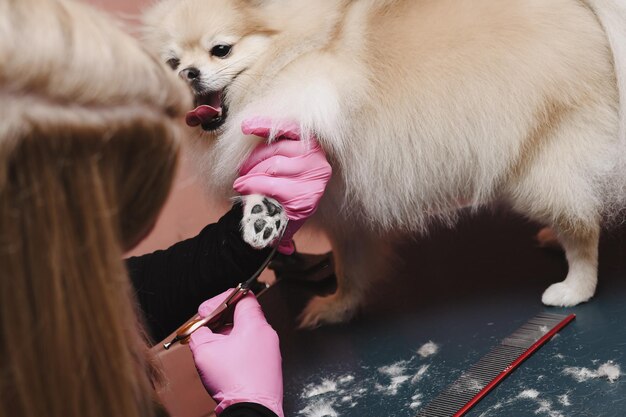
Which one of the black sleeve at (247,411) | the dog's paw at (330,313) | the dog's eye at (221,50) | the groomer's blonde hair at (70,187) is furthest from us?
the dog's paw at (330,313)

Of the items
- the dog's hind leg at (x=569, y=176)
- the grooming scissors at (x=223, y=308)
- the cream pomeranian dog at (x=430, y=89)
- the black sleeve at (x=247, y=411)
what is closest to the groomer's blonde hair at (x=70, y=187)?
the black sleeve at (x=247, y=411)

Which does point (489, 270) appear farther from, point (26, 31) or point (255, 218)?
point (26, 31)

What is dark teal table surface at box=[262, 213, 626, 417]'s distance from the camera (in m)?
0.83

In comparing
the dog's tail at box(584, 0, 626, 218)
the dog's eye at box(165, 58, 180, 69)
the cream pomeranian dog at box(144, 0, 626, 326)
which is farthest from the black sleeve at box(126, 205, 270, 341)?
the dog's tail at box(584, 0, 626, 218)

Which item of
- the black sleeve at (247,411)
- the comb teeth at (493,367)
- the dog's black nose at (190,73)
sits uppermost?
the dog's black nose at (190,73)

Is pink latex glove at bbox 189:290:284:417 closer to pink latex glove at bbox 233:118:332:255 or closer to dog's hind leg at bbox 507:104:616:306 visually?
pink latex glove at bbox 233:118:332:255

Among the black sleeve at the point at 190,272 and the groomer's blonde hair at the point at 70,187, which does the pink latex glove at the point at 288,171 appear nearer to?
the black sleeve at the point at 190,272

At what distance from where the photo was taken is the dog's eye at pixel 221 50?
3.10 feet

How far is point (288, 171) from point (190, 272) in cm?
18

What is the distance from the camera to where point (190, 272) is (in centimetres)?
89

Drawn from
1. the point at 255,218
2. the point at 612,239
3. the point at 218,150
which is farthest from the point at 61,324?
the point at 612,239

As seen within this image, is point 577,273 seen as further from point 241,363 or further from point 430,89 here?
point 241,363

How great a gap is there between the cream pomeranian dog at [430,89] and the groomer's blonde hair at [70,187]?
0.46m

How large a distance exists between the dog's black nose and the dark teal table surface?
1.45 ft
